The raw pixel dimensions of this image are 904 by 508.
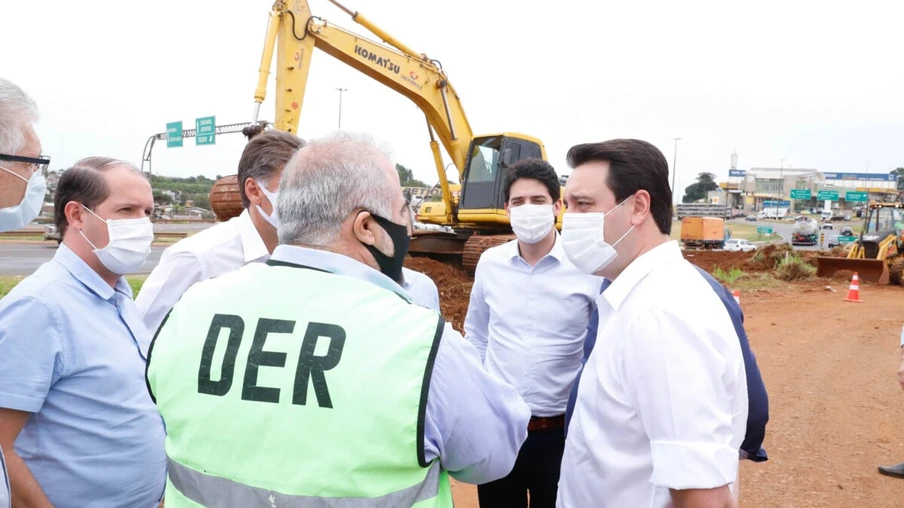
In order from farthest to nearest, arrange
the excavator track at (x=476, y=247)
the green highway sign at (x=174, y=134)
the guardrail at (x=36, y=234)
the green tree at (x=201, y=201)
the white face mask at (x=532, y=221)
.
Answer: the green tree at (x=201, y=201)
the green highway sign at (x=174, y=134)
the guardrail at (x=36, y=234)
the excavator track at (x=476, y=247)
the white face mask at (x=532, y=221)

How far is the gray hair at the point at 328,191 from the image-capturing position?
1511 millimetres

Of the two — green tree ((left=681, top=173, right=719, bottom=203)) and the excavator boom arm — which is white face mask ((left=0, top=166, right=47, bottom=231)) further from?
green tree ((left=681, top=173, right=719, bottom=203))

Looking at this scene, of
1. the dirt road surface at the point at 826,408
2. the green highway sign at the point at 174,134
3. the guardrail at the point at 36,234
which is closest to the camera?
the dirt road surface at the point at 826,408

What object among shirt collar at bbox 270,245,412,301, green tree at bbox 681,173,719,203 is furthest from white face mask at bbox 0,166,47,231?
Answer: green tree at bbox 681,173,719,203

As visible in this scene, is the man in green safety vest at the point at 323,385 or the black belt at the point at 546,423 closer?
the man in green safety vest at the point at 323,385

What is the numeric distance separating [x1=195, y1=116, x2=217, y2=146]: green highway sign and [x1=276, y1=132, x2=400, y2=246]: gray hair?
3139 cm

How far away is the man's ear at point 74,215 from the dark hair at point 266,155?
65cm

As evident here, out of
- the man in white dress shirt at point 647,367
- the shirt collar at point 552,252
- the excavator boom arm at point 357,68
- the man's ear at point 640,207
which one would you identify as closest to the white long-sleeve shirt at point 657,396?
the man in white dress shirt at point 647,367

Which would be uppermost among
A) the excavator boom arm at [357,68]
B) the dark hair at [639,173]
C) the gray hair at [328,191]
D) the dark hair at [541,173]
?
the excavator boom arm at [357,68]

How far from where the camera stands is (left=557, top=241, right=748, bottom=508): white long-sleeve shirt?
1554 millimetres

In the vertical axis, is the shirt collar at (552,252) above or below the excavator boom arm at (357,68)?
below

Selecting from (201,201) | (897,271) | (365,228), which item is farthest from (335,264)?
(201,201)

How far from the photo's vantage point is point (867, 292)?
15125 millimetres

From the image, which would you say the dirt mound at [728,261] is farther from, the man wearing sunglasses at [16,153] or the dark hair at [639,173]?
the man wearing sunglasses at [16,153]
